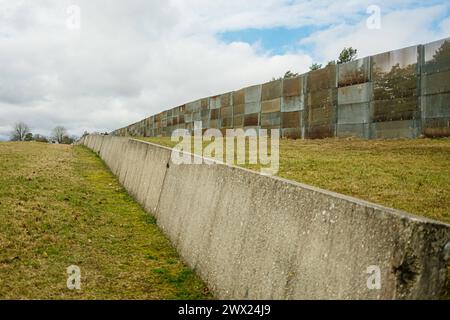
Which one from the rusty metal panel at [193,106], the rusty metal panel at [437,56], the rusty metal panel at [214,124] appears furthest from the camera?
the rusty metal panel at [193,106]

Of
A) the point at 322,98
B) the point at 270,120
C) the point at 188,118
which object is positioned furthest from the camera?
the point at 188,118

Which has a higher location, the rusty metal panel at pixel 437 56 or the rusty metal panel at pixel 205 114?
the rusty metal panel at pixel 437 56

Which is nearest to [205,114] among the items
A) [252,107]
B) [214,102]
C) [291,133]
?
[214,102]

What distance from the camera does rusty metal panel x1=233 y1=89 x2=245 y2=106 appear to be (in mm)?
21422

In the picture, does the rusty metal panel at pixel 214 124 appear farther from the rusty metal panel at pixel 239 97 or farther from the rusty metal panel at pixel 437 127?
the rusty metal panel at pixel 437 127

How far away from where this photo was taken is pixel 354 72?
47.2ft

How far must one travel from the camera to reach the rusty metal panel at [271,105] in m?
18.5

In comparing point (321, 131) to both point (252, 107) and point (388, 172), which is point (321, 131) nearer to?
point (252, 107)

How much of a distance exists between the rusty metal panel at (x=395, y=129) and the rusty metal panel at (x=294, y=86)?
14.0 feet

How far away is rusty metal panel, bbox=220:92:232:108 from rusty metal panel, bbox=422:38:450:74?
12338 mm

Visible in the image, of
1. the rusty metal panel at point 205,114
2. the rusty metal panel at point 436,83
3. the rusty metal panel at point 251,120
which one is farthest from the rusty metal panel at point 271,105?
the rusty metal panel at point 436,83

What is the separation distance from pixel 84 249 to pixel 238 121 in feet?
55.2

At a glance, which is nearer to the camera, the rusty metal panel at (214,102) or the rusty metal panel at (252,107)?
the rusty metal panel at (252,107)

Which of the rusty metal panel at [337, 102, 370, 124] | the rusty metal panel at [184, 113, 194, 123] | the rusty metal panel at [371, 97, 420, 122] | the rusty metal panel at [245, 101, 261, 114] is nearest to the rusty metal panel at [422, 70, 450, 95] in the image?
the rusty metal panel at [371, 97, 420, 122]
